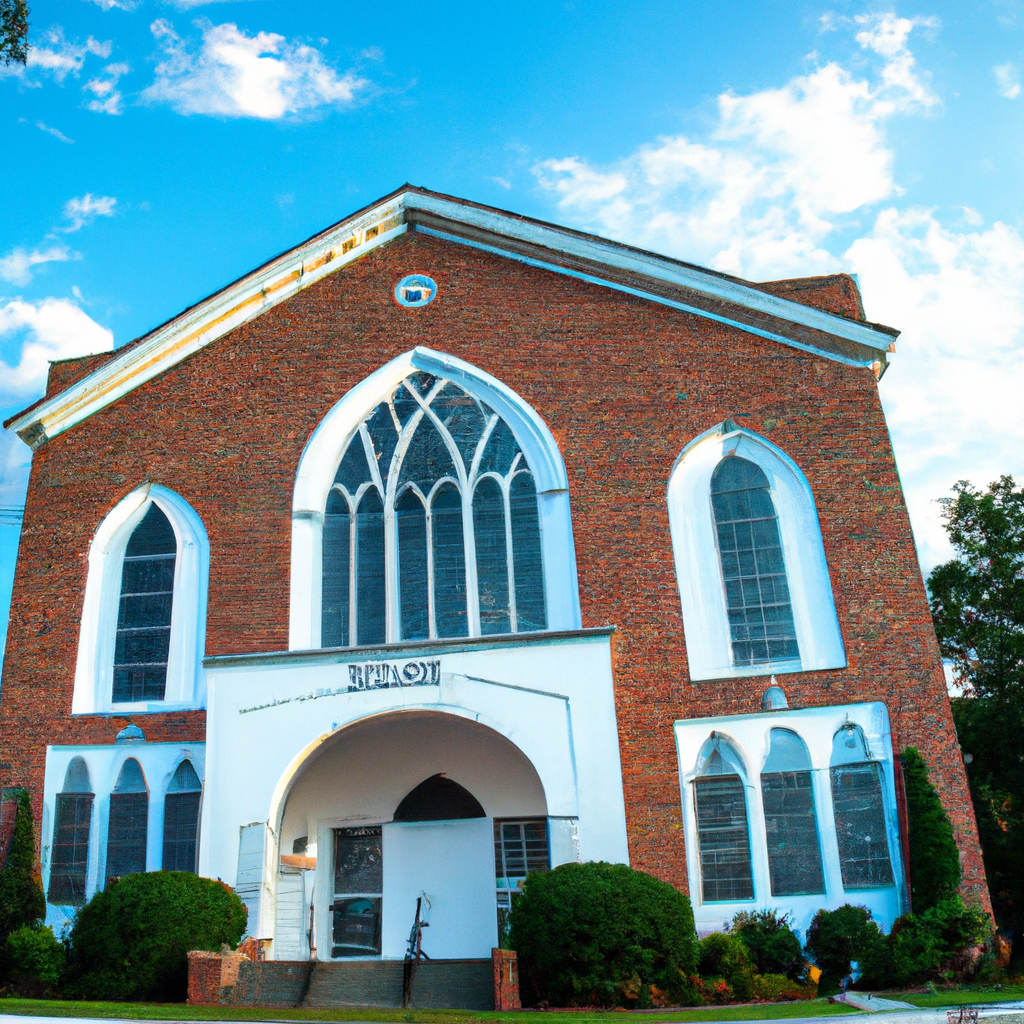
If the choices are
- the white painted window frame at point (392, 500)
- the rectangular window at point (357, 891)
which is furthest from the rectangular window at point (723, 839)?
the rectangular window at point (357, 891)

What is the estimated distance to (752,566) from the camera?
605 inches

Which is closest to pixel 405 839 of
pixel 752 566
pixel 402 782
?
pixel 402 782

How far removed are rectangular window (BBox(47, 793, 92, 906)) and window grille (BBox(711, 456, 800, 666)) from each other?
966 centimetres

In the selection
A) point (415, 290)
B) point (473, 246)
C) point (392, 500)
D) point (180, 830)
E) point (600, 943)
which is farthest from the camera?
point (473, 246)

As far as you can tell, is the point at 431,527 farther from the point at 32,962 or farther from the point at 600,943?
the point at 32,962

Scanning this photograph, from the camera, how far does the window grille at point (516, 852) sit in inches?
588

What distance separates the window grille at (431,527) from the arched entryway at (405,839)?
1644mm

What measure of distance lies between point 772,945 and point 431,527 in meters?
7.58

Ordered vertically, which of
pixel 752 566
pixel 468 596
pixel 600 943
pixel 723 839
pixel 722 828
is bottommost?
pixel 600 943

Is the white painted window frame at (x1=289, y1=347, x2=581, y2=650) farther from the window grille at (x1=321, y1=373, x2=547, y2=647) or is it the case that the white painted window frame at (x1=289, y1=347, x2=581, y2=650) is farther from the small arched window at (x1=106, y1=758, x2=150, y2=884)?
the small arched window at (x1=106, y1=758, x2=150, y2=884)

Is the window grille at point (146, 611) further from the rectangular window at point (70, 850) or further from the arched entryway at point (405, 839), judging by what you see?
the arched entryway at point (405, 839)

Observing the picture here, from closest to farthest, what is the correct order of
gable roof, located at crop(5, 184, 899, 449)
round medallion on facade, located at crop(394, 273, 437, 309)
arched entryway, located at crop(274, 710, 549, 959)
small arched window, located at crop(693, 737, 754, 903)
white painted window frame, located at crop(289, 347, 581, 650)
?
small arched window, located at crop(693, 737, 754, 903) < arched entryway, located at crop(274, 710, 549, 959) < white painted window frame, located at crop(289, 347, 581, 650) < gable roof, located at crop(5, 184, 899, 449) < round medallion on facade, located at crop(394, 273, 437, 309)

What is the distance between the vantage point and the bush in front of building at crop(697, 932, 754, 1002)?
11.9 meters

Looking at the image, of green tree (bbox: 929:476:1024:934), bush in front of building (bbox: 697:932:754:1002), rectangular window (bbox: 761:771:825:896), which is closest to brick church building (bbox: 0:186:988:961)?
rectangular window (bbox: 761:771:825:896)
